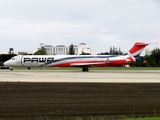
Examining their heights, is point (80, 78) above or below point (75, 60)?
below

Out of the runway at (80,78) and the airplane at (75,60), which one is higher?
the airplane at (75,60)

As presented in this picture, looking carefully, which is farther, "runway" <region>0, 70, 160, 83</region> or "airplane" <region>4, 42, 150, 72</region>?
"airplane" <region>4, 42, 150, 72</region>

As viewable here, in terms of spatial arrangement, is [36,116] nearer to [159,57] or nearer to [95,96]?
[95,96]

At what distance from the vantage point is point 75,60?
52594mm

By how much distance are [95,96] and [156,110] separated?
3651 millimetres

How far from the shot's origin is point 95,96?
14.8 meters

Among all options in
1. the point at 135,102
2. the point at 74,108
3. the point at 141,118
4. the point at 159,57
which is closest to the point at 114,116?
the point at 141,118

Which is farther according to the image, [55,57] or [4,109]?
[55,57]

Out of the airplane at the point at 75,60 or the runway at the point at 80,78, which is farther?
the airplane at the point at 75,60

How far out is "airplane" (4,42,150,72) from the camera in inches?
2035

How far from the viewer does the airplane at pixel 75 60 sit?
51.7 metres

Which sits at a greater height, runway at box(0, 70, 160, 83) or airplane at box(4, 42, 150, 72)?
airplane at box(4, 42, 150, 72)

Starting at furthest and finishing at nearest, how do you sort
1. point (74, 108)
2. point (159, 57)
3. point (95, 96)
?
1. point (159, 57)
2. point (95, 96)
3. point (74, 108)

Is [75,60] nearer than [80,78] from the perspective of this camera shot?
No
